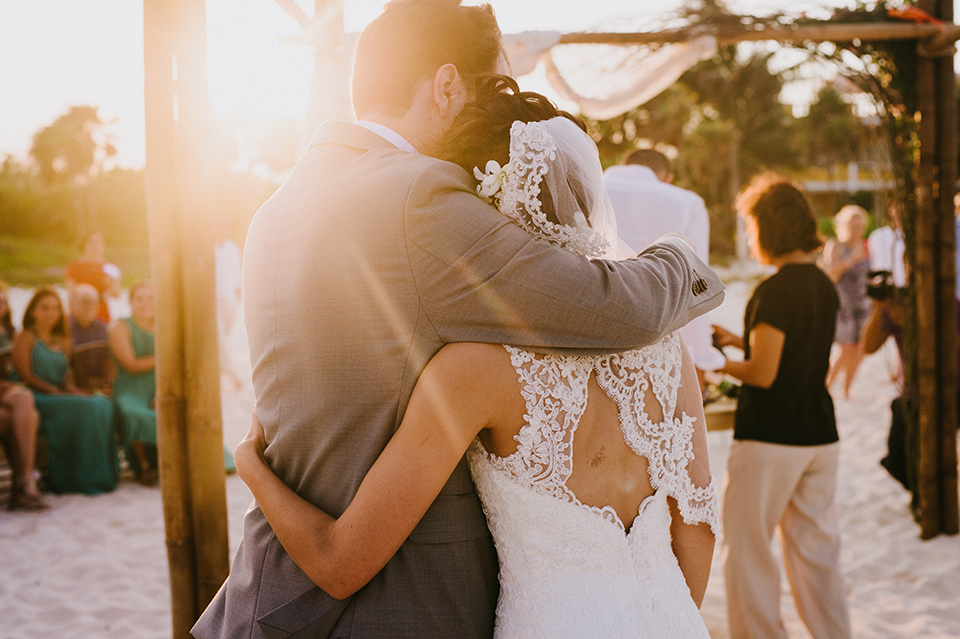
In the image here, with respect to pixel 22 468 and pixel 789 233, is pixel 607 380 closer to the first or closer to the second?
pixel 789 233

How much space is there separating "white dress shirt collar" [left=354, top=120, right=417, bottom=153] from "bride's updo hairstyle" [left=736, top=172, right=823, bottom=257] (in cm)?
221

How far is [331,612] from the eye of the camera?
111 cm

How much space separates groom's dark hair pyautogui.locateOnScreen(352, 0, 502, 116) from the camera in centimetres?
115

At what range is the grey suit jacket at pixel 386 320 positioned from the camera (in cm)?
100

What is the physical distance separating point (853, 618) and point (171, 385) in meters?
3.35

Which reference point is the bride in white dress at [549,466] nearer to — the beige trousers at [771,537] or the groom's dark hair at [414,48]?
the groom's dark hair at [414,48]

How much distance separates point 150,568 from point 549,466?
392cm

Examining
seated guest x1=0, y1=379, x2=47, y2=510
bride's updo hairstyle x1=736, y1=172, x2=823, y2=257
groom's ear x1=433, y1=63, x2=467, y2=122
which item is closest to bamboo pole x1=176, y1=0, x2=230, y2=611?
groom's ear x1=433, y1=63, x2=467, y2=122

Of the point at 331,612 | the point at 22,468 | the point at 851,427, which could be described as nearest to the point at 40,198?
the point at 22,468

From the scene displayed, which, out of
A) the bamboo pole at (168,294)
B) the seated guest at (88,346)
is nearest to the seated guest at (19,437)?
the seated guest at (88,346)

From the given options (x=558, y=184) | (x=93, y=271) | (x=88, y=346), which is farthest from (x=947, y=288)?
(x=93, y=271)

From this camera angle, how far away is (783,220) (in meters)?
2.90

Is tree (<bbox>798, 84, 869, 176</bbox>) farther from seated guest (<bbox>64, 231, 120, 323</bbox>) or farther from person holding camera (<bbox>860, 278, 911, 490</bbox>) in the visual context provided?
seated guest (<bbox>64, 231, 120, 323</bbox>)

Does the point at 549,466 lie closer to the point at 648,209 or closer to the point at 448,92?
the point at 448,92
